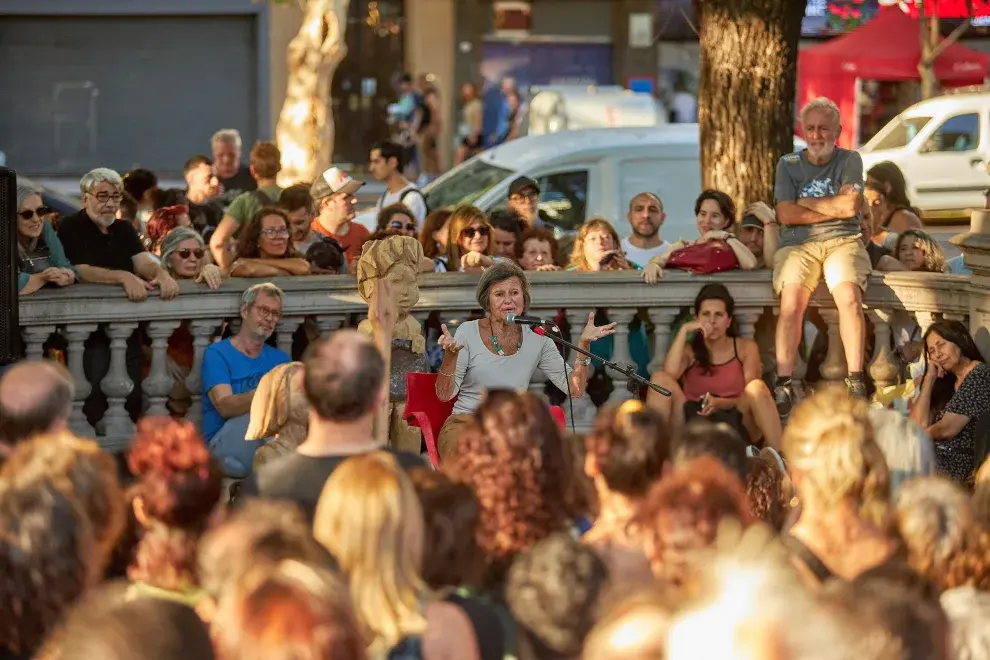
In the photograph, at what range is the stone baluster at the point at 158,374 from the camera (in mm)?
8656

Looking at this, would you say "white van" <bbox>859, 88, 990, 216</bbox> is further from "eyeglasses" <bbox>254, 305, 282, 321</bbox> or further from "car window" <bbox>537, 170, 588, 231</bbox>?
"eyeglasses" <bbox>254, 305, 282, 321</bbox>

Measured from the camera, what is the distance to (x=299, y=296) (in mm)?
8977

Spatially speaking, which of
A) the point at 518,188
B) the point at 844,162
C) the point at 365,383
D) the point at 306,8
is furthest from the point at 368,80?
the point at 365,383

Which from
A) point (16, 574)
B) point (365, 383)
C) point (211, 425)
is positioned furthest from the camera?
point (211, 425)

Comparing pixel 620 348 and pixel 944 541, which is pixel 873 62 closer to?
pixel 620 348

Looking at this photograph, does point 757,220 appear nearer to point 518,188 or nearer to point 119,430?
point 518,188

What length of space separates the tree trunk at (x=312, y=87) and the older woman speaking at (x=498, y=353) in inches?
570

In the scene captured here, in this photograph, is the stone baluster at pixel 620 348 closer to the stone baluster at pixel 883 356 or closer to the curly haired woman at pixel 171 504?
the stone baluster at pixel 883 356

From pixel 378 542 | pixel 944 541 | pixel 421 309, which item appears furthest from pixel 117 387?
pixel 944 541

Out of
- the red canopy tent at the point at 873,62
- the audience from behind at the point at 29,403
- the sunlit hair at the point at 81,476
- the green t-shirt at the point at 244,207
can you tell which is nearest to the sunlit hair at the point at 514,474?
the sunlit hair at the point at 81,476

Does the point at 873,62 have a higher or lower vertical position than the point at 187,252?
→ higher

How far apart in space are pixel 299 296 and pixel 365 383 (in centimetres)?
372

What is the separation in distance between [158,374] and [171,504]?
3.84 m

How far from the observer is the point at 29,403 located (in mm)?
5605
